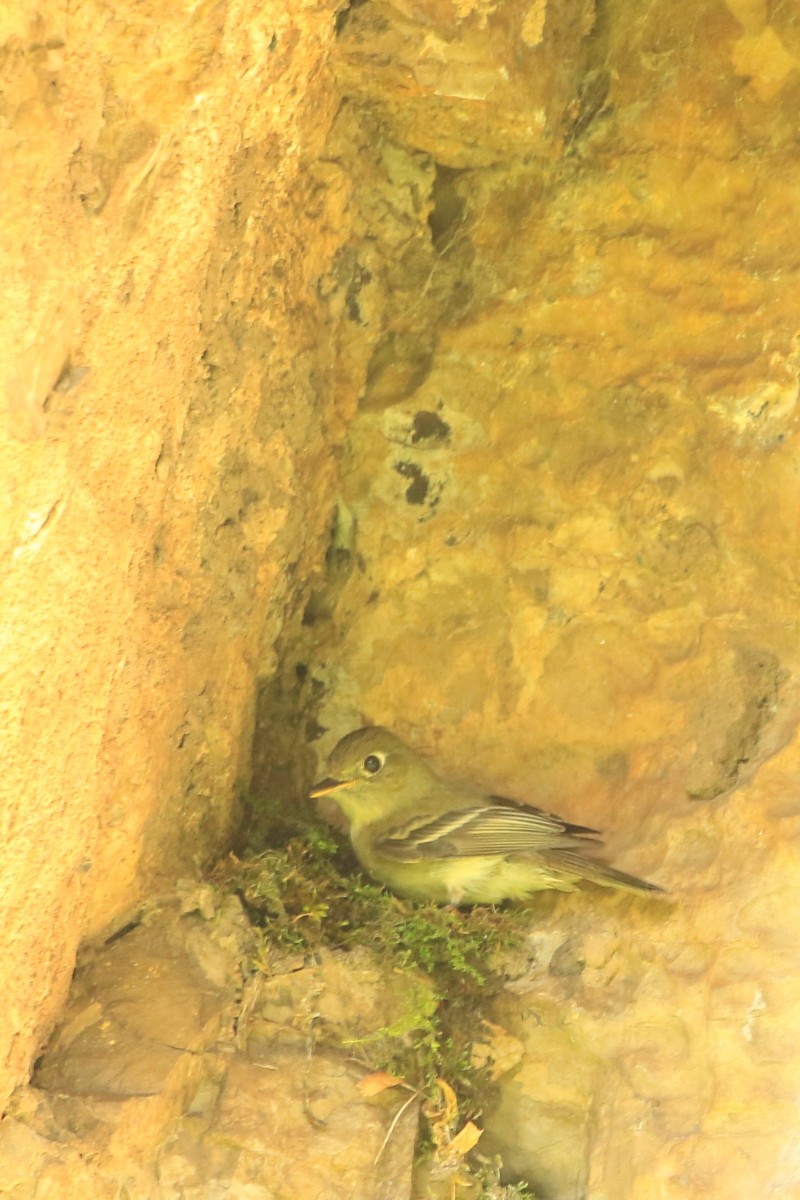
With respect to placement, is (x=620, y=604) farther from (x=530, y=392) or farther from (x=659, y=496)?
(x=530, y=392)

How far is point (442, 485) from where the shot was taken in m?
4.82

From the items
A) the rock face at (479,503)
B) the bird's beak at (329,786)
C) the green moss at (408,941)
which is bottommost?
the green moss at (408,941)

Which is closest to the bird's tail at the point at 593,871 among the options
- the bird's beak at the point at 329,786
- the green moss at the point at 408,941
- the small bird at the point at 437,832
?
the small bird at the point at 437,832

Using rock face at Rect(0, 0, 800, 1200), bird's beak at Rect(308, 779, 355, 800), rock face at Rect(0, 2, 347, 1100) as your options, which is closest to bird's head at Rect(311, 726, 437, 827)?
bird's beak at Rect(308, 779, 355, 800)

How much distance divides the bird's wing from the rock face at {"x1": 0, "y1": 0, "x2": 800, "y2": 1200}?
17 centimetres

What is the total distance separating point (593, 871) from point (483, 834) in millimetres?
433

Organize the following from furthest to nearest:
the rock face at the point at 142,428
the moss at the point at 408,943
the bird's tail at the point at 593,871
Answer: the bird's tail at the point at 593,871 → the moss at the point at 408,943 → the rock face at the point at 142,428

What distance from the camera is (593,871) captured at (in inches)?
164

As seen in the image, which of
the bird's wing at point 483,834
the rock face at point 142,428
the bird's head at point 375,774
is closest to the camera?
the rock face at point 142,428

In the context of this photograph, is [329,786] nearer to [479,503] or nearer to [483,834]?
[483,834]

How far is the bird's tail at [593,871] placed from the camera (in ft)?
13.5

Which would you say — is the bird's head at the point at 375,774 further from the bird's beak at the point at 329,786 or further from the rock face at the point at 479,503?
the rock face at the point at 479,503

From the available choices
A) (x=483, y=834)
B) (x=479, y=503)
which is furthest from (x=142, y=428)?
(x=483, y=834)

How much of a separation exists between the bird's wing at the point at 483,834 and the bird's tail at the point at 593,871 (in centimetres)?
5
